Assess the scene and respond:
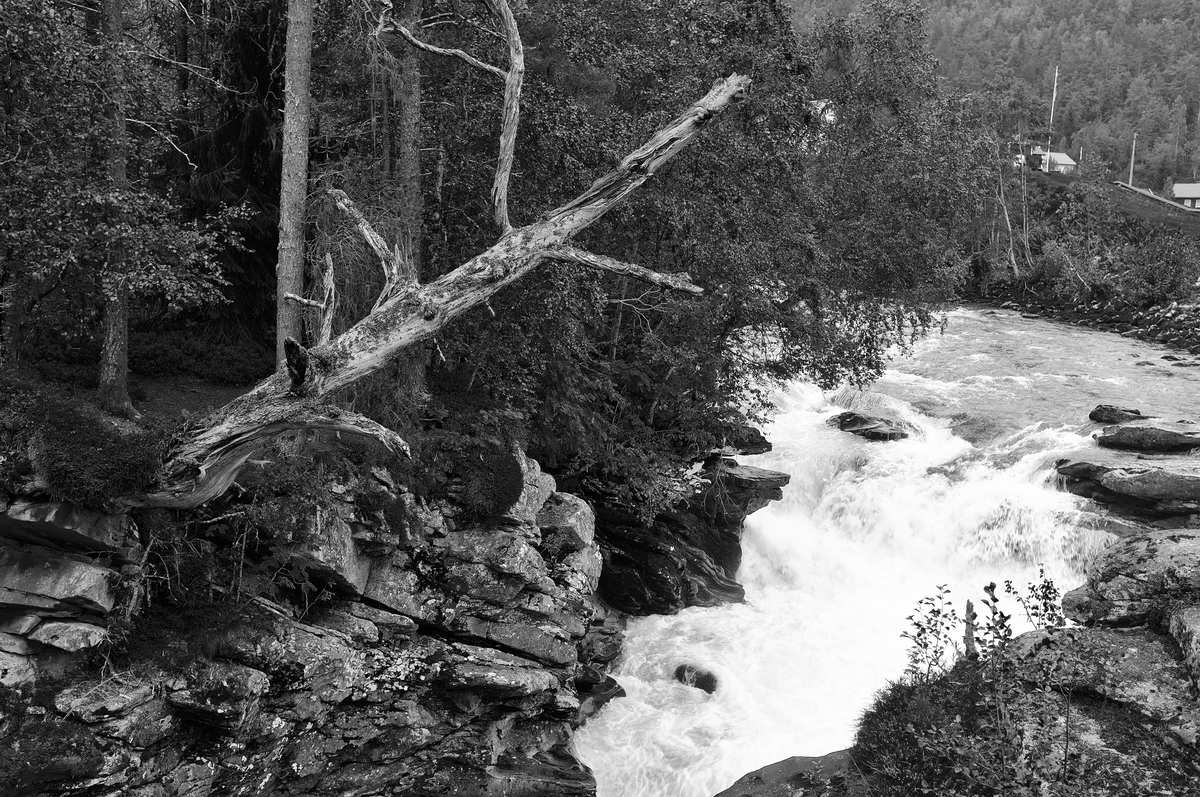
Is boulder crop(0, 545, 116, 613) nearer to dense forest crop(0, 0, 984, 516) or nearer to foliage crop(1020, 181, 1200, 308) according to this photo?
dense forest crop(0, 0, 984, 516)

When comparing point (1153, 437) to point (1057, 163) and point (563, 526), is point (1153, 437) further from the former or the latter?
point (1057, 163)

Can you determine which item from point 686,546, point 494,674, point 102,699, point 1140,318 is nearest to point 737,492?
point 686,546

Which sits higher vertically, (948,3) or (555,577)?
(948,3)

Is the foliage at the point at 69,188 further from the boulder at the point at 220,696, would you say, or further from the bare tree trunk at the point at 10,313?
the boulder at the point at 220,696

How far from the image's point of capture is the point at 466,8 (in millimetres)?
15461

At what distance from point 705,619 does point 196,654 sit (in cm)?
1006

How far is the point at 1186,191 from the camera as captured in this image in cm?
8181

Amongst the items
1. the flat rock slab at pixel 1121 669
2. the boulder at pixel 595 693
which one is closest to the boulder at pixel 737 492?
the boulder at pixel 595 693

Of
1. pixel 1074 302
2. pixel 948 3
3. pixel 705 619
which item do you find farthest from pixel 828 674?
pixel 948 3

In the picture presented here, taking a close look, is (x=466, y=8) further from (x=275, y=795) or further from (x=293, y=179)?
(x=275, y=795)

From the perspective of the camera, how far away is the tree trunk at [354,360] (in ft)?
31.9

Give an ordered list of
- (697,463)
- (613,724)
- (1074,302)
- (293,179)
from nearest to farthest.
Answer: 1. (293,179)
2. (613,724)
3. (697,463)
4. (1074,302)

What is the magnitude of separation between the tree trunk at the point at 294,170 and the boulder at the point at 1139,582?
33.9 feet

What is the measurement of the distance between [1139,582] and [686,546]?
1048 centimetres
